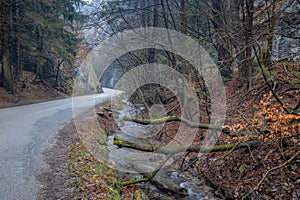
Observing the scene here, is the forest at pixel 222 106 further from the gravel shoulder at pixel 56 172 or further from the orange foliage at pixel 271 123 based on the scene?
the gravel shoulder at pixel 56 172

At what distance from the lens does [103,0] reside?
10.8 metres

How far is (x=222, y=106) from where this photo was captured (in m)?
7.42

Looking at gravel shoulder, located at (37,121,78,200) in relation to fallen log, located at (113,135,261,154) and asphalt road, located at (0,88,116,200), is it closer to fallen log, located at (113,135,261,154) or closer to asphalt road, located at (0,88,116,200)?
asphalt road, located at (0,88,116,200)

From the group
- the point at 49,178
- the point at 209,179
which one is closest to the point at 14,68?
the point at 49,178

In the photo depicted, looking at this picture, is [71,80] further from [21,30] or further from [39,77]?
[21,30]

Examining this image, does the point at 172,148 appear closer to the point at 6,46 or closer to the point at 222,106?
the point at 222,106

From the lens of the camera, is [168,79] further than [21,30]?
No

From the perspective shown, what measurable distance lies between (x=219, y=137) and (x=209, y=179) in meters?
1.59

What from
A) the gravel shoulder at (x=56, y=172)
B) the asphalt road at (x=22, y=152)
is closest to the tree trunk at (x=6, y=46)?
the asphalt road at (x=22, y=152)

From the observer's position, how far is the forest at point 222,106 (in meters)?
5.62

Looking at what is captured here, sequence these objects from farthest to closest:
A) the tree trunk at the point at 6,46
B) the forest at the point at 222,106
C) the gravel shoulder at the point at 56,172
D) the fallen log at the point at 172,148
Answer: the tree trunk at the point at 6,46 → the forest at the point at 222,106 → the fallen log at the point at 172,148 → the gravel shoulder at the point at 56,172

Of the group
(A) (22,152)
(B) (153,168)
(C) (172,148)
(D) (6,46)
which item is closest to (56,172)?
(A) (22,152)

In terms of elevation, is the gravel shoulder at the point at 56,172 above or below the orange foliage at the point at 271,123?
below

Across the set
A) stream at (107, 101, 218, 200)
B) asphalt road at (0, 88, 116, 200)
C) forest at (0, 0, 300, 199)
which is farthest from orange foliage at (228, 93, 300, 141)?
asphalt road at (0, 88, 116, 200)
